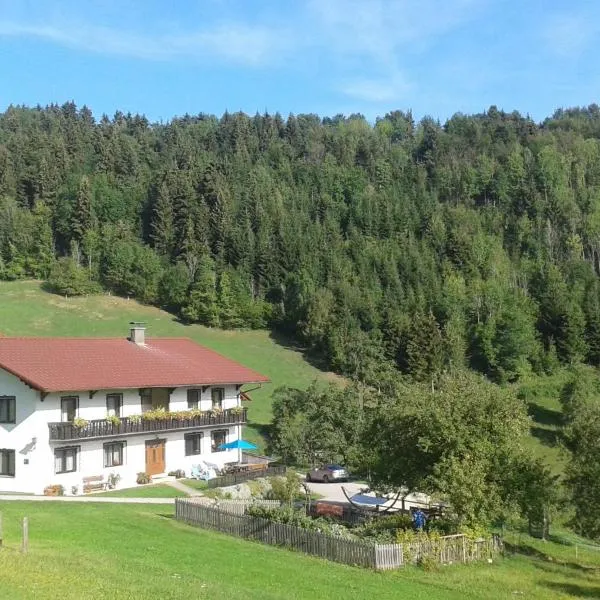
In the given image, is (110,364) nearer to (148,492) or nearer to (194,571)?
(148,492)

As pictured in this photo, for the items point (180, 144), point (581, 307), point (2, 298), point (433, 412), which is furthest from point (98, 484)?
point (180, 144)

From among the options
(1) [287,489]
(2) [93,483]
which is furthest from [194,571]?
(2) [93,483]

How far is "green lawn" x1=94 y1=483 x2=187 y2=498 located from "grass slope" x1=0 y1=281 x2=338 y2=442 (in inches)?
1631

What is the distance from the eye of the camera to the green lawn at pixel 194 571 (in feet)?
51.2

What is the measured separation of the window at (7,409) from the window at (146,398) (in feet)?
22.9

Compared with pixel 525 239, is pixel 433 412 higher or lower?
lower

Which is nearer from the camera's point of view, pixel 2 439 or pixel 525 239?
pixel 2 439

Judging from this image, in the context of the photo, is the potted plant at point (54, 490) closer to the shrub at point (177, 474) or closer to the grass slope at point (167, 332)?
the shrub at point (177, 474)

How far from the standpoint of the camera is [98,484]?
3741 cm

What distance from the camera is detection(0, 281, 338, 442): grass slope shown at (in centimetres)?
9012

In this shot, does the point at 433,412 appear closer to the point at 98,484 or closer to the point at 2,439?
the point at 98,484

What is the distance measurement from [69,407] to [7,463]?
13.5 feet

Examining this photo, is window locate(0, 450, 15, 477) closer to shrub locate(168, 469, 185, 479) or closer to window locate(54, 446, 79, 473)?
window locate(54, 446, 79, 473)

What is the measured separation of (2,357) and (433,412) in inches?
916
